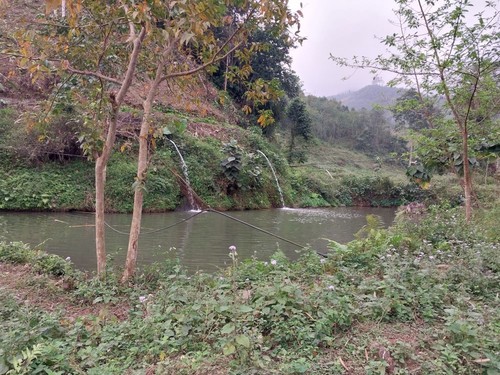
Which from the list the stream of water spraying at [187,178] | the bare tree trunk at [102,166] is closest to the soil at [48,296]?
the bare tree trunk at [102,166]

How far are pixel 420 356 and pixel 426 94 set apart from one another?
6.36 meters

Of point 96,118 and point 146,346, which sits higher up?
point 96,118

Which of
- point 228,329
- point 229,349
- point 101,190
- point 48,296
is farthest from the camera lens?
point 101,190

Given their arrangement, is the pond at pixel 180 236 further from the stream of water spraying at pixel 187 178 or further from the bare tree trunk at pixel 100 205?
the stream of water spraying at pixel 187 178

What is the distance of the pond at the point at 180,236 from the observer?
7129 mm

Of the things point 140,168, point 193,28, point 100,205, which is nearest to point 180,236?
point 100,205

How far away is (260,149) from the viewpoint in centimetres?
2134

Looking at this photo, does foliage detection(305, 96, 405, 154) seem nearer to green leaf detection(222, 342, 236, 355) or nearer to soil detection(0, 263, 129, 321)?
soil detection(0, 263, 129, 321)

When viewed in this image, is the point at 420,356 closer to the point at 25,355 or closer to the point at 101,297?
the point at 25,355

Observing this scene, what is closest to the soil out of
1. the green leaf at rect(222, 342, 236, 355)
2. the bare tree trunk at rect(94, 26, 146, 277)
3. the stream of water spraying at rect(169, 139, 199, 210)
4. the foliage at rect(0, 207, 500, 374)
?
the foliage at rect(0, 207, 500, 374)

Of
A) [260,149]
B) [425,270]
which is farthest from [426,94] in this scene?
[260,149]

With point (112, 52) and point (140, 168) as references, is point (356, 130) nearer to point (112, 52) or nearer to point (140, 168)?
point (112, 52)

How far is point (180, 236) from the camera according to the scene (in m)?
9.49

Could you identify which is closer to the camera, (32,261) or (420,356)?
(420,356)
